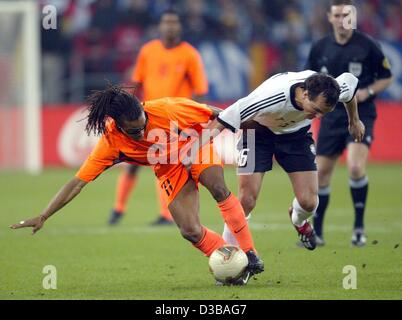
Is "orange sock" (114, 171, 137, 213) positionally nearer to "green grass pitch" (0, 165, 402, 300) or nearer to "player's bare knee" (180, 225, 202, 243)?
"green grass pitch" (0, 165, 402, 300)

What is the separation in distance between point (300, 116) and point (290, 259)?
168cm

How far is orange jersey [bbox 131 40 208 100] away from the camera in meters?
12.4

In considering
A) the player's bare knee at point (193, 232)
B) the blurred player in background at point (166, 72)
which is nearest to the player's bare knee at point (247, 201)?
the player's bare knee at point (193, 232)

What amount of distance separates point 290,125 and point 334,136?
6.28 feet

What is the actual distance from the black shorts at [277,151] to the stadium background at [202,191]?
2.89 ft

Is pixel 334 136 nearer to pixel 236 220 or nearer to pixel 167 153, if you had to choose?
pixel 236 220

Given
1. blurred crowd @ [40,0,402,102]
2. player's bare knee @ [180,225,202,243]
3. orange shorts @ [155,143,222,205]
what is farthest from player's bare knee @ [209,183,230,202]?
blurred crowd @ [40,0,402,102]

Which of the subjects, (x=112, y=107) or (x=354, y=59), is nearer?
(x=112, y=107)

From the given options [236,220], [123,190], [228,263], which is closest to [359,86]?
[236,220]

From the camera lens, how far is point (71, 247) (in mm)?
10367

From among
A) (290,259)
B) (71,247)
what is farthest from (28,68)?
(290,259)

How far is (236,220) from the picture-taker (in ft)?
25.2

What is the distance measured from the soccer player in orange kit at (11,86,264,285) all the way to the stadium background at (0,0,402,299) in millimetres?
485

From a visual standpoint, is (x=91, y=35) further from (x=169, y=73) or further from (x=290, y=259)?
(x=290, y=259)
